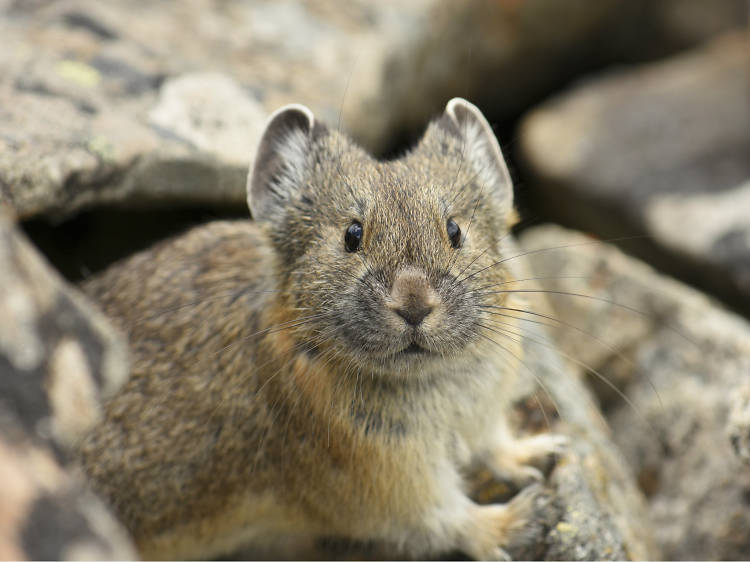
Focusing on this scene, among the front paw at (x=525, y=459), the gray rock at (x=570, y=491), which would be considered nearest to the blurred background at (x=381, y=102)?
the gray rock at (x=570, y=491)

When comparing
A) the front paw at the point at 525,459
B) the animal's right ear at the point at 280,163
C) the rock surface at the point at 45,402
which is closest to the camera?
the rock surface at the point at 45,402

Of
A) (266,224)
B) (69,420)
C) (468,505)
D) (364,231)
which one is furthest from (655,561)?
(69,420)

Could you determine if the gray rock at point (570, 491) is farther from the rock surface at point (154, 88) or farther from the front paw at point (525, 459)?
the rock surface at point (154, 88)

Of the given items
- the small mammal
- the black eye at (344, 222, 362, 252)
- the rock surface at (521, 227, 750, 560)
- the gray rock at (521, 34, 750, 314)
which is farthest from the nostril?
the gray rock at (521, 34, 750, 314)

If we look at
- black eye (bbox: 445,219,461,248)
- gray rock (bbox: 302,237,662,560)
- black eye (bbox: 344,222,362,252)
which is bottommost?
gray rock (bbox: 302,237,662,560)

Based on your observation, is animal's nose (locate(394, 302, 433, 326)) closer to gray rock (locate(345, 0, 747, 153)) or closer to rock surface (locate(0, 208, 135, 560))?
rock surface (locate(0, 208, 135, 560))

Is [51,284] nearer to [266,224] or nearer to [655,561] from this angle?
[266,224]
